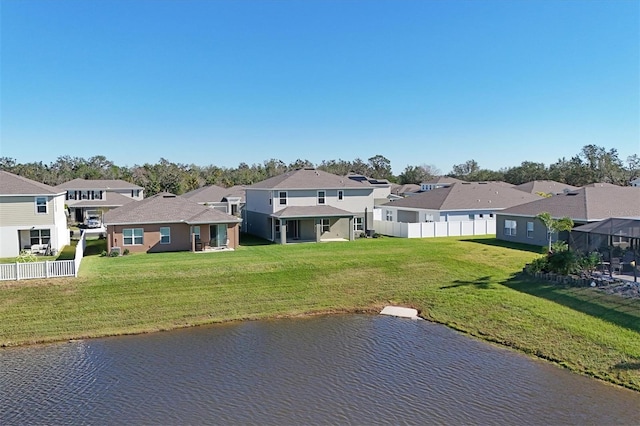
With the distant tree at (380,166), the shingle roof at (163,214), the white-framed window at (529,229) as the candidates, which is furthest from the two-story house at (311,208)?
the distant tree at (380,166)

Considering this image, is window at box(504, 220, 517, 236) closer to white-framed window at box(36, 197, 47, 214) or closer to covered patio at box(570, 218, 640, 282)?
covered patio at box(570, 218, 640, 282)

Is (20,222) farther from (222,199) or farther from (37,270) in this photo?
(222,199)

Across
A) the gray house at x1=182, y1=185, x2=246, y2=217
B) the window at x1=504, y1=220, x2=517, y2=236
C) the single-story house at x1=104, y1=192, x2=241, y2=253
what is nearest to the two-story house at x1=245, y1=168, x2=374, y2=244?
the single-story house at x1=104, y1=192, x2=241, y2=253

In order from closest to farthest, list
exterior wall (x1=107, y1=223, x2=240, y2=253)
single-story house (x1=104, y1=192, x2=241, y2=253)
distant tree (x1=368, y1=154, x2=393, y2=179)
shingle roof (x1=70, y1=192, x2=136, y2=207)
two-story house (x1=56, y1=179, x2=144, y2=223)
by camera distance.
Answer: exterior wall (x1=107, y1=223, x2=240, y2=253) < single-story house (x1=104, y1=192, x2=241, y2=253) < shingle roof (x1=70, y1=192, x2=136, y2=207) < two-story house (x1=56, y1=179, x2=144, y2=223) < distant tree (x1=368, y1=154, x2=393, y2=179)

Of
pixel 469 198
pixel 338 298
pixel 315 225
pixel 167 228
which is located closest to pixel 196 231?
pixel 167 228

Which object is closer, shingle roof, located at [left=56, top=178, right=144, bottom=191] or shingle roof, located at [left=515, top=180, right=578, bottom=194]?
shingle roof, located at [left=515, top=180, right=578, bottom=194]

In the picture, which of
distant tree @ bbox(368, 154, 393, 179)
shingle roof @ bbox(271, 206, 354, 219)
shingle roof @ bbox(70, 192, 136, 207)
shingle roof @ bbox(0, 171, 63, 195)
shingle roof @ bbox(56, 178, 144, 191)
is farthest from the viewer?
distant tree @ bbox(368, 154, 393, 179)

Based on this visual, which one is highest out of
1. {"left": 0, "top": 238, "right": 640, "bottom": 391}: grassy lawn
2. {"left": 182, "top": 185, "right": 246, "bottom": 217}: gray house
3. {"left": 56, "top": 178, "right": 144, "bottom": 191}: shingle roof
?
{"left": 56, "top": 178, "right": 144, "bottom": 191}: shingle roof
